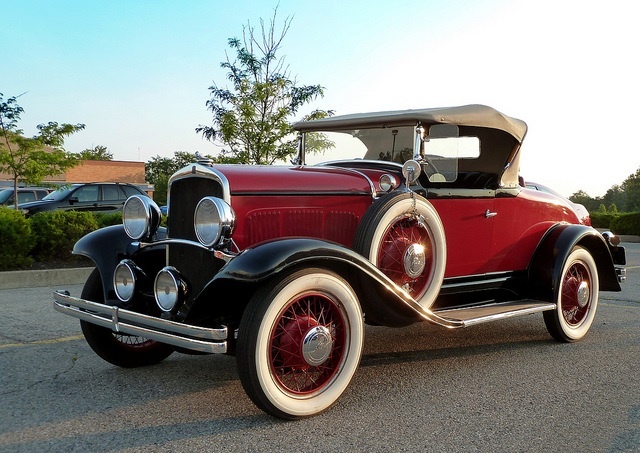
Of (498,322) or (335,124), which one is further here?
(498,322)

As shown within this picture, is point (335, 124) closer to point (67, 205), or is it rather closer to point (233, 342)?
point (233, 342)

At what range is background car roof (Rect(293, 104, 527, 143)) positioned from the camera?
4.46 m

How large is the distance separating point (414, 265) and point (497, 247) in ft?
3.62

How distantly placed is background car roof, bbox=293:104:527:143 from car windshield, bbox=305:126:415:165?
0.05 metres

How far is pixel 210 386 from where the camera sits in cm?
379

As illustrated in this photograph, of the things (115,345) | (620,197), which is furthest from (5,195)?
(620,197)

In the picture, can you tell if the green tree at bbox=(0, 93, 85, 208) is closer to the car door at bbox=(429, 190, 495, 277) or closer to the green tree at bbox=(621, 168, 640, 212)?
the car door at bbox=(429, 190, 495, 277)

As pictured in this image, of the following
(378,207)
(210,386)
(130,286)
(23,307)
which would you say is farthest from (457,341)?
(23,307)

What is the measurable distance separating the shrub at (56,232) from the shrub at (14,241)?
9.8 inches

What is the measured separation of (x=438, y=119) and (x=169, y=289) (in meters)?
2.22

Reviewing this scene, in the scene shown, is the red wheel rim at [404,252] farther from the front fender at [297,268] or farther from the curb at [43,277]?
the curb at [43,277]

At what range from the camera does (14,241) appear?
840cm

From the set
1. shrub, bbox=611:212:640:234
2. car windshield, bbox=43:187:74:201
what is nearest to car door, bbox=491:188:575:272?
car windshield, bbox=43:187:74:201

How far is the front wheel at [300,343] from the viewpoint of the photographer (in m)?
3.09
